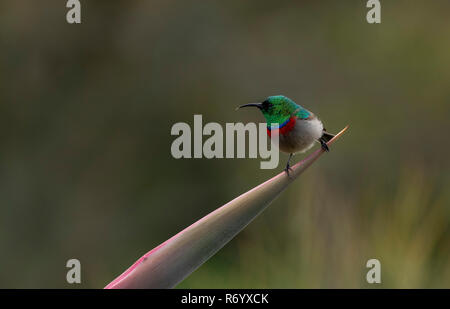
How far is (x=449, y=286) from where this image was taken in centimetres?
183

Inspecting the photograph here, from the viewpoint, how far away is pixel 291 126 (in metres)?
1.77

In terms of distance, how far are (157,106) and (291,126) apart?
337 cm

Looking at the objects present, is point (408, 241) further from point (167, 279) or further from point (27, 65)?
point (27, 65)

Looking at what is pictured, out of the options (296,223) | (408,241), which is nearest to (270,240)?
(296,223)

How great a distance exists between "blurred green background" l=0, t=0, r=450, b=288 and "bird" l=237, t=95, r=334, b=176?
8.01 ft

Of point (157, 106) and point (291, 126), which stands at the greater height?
point (157, 106)

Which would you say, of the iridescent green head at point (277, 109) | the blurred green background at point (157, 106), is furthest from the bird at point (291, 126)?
the blurred green background at point (157, 106)

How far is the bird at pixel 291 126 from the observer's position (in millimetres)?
1735

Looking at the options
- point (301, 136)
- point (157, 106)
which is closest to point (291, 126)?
point (301, 136)

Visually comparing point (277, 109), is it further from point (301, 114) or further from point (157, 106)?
point (157, 106)

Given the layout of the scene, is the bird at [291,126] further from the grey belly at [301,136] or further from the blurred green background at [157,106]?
the blurred green background at [157,106]

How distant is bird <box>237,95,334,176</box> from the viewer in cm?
174

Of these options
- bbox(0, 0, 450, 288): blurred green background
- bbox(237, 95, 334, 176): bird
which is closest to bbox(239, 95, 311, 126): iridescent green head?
bbox(237, 95, 334, 176): bird

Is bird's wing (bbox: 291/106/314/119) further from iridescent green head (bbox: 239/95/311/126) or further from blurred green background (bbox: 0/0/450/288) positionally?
blurred green background (bbox: 0/0/450/288)
